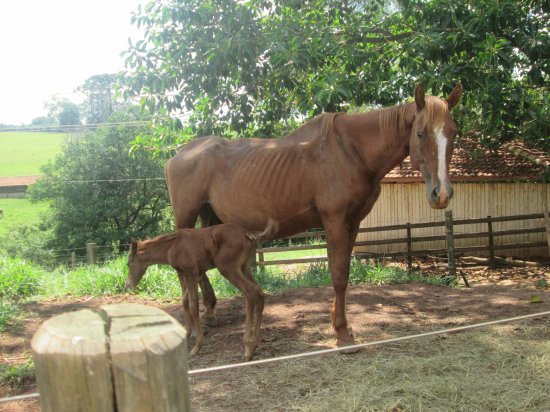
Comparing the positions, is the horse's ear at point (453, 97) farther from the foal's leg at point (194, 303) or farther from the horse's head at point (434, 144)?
the foal's leg at point (194, 303)

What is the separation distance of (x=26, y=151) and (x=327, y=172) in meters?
55.5

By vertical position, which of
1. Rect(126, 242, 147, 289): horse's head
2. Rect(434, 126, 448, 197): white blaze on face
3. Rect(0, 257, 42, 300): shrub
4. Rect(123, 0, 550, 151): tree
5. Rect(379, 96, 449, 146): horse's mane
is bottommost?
Rect(0, 257, 42, 300): shrub

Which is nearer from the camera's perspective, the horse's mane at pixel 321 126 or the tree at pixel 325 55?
the horse's mane at pixel 321 126

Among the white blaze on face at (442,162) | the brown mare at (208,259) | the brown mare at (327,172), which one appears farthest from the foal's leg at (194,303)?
the white blaze on face at (442,162)

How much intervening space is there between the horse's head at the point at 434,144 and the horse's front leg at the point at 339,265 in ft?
3.26

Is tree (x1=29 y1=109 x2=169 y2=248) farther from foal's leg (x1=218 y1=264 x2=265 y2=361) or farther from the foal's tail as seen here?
foal's leg (x1=218 y1=264 x2=265 y2=361)

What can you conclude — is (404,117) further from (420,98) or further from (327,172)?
(327,172)

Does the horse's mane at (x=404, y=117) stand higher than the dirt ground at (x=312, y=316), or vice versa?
the horse's mane at (x=404, y=117)

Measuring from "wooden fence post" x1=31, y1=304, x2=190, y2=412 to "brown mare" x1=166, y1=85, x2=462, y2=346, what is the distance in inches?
137

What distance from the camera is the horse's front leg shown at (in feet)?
17.1

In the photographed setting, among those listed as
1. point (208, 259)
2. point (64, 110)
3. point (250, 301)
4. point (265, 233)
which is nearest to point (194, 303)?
point (208, 259)

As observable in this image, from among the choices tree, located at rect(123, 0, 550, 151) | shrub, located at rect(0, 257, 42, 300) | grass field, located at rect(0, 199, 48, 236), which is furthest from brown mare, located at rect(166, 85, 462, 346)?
grass field, located at rect(0, 199, 48, 236)

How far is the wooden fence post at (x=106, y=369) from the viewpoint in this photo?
1.40 m

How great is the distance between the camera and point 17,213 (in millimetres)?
37531
